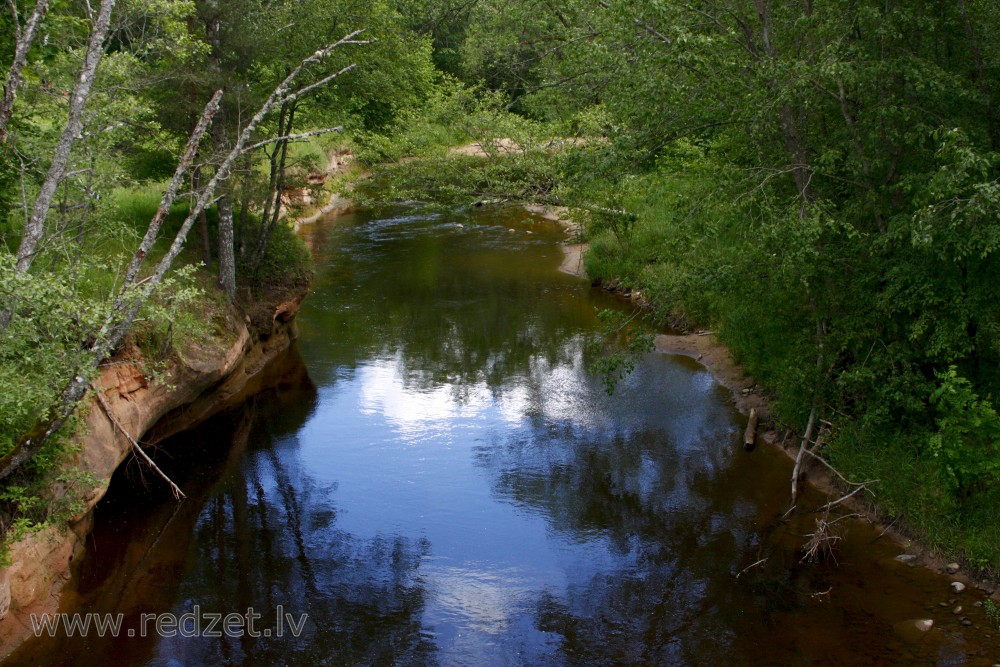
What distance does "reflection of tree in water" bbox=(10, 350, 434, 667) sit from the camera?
855 centimetres

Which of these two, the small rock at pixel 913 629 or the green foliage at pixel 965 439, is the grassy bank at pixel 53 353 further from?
the green foliage at pixel 965 439

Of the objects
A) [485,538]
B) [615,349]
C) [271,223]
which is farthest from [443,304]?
[485,538]

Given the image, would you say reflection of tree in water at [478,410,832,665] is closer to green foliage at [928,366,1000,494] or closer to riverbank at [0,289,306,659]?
green foliage at [928,366,1000,494]

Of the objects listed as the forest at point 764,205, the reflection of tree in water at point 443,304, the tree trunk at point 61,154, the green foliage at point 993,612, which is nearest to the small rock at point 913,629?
the green foliage at point 993,612

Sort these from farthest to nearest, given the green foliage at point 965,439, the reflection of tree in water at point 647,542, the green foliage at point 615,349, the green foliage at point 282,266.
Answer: the green foliage at point 282,266, the green foliage at point 615,349, the green foliage at point 965,439, the reflection of tree in water at point 647,542

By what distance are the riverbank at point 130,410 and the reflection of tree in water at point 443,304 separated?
142cm

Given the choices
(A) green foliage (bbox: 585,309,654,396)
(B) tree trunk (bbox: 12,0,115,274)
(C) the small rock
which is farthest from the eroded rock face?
(C) the small rock

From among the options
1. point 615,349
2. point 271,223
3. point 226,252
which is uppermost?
point 271,223

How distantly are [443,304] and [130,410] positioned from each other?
11085 mm

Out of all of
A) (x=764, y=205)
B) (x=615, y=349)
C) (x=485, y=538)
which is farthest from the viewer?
(x=615, y=349)

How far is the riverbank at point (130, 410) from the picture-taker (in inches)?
344

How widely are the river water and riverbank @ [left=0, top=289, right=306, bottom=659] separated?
0.37 meters

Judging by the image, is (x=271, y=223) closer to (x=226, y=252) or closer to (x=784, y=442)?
(x=226, y=252)

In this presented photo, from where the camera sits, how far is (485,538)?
10852 millimetres
